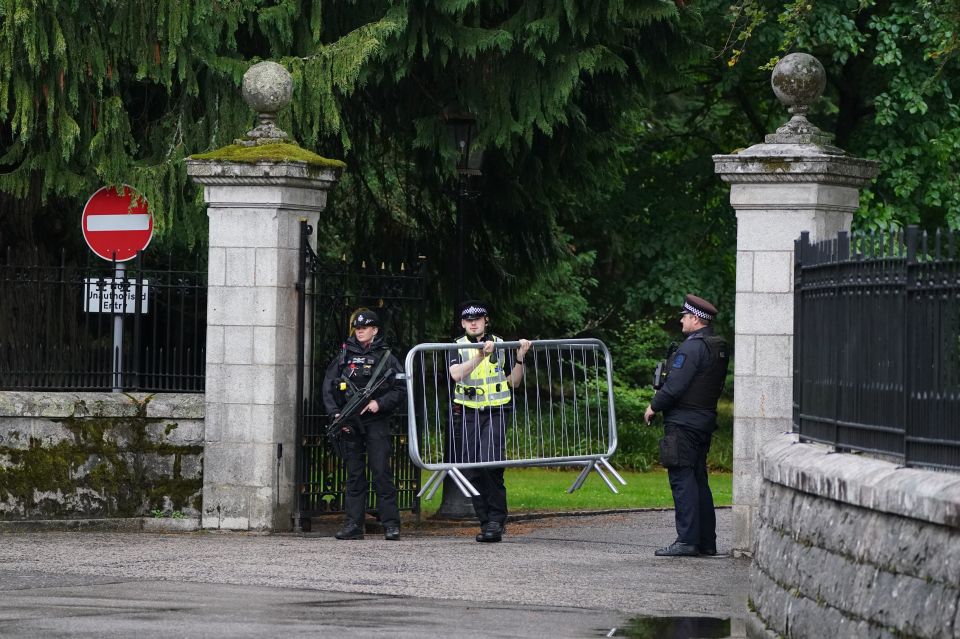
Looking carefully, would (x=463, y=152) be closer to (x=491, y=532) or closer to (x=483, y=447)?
(x=483, y=447)

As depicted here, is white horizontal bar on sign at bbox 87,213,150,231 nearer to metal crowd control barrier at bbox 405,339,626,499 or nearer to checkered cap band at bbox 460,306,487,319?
metal crowd control barrier at bbox 405,339,626,499

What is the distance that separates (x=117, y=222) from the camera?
48.6ft

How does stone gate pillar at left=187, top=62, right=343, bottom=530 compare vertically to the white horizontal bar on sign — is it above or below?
below

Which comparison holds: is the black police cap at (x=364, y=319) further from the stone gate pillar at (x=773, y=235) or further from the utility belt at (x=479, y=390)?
the stone gate pillar at (x=773, y=235)

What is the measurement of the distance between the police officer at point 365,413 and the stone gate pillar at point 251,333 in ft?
1.66

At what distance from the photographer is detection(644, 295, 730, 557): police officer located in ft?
41.0

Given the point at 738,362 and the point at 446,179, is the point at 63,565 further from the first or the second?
the point at 446,179

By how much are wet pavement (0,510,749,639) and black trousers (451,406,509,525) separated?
1.00 feet

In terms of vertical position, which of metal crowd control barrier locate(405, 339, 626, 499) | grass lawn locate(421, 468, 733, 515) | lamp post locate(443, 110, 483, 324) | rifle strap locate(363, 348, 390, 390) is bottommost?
grass lawn locate(421, 468, 733, 515)

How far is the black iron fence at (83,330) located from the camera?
13.8 m

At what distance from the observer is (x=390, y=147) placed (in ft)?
60.1

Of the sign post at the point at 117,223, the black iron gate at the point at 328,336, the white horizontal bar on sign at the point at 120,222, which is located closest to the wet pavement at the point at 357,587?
the black iron gate at the point at 328,336

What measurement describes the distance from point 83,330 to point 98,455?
1016mm

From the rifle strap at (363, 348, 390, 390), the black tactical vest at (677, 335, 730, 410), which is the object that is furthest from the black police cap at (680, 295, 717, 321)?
the rifle strap at (363, 348, 390, 390)
